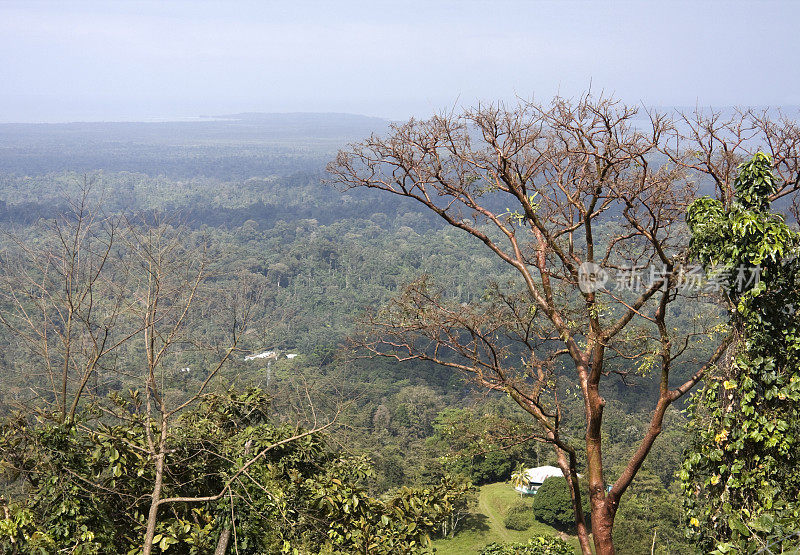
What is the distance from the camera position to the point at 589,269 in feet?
16.6

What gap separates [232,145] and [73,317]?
7770 inches

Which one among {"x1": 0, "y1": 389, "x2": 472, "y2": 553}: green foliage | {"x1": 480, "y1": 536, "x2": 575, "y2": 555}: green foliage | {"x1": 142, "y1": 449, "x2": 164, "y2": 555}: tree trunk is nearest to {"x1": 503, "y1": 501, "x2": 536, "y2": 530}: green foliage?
{"x1": 480, "y1": 536, "x2": 575, "y2": 555}: green foliage

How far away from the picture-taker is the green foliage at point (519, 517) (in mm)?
20141

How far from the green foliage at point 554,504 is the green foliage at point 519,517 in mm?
335

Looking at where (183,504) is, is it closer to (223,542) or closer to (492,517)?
(223,542)

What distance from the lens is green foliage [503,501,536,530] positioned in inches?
793

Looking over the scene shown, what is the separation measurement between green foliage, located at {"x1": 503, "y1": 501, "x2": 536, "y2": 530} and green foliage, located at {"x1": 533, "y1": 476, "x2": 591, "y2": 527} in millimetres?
335

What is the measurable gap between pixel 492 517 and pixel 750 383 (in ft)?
61.4

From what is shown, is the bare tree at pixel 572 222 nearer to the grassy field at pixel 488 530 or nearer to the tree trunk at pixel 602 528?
the tree trunk at pixel 602 528

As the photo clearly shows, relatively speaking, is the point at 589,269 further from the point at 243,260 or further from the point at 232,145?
the point at 232,145

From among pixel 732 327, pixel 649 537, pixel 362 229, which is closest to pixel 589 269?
pixel 732 327

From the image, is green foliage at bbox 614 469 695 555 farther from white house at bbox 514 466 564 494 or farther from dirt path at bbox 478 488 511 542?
dirt path at bbox 478 488 511 542

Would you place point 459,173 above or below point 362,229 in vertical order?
above

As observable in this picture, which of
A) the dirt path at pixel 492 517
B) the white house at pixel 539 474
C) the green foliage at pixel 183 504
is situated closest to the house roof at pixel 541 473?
the white house at pixel 539 474
